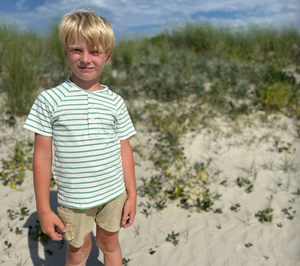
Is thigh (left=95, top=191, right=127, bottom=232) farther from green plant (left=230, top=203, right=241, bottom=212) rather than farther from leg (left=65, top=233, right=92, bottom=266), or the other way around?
green plant (left=230, top=203, right=241, bottom=212)

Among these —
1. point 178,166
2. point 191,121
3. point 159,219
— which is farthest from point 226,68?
point 159,219

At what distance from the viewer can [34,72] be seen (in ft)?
18.1

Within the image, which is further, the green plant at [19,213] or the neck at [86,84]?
the green plant at [19,213]

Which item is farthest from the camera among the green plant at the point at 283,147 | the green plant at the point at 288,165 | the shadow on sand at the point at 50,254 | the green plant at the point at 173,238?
the green plant at the point at 283,147

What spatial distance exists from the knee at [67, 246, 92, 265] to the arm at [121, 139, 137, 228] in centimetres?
30

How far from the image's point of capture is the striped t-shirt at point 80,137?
1584mm

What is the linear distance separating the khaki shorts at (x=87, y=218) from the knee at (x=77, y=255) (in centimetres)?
13

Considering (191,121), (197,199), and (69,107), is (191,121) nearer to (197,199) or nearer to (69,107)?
(197,199)

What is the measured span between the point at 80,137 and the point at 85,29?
1.75 ft

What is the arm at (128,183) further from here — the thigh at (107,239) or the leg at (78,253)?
the leg at (78,253)

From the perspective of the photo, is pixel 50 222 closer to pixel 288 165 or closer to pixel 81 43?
pixel 81 43

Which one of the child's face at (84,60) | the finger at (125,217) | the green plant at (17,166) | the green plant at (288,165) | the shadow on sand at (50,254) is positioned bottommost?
the shadow on sand at (50,254)

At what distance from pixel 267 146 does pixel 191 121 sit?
3.69ft

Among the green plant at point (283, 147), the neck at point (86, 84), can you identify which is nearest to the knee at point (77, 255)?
the neck at point (86, 84)
